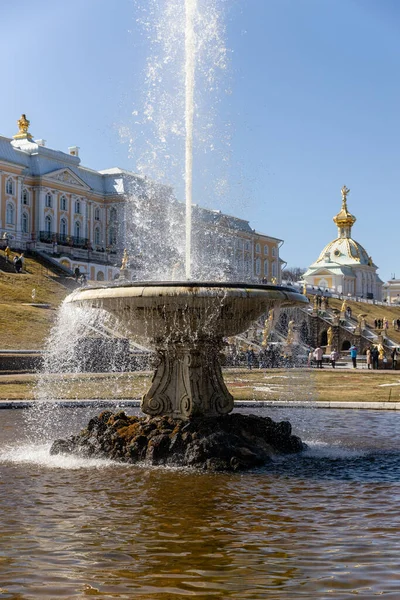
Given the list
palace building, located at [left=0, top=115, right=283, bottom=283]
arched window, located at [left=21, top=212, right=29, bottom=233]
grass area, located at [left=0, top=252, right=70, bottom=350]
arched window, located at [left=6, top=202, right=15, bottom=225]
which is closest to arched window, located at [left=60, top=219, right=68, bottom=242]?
palace building, located at [left=0, top=115, right=283, bottom=283]

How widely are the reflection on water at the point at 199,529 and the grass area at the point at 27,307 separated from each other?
1870 centimetres

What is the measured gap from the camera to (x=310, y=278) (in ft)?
331

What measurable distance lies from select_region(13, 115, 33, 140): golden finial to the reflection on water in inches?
2298

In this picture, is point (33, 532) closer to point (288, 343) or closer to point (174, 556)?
point (174, 556)

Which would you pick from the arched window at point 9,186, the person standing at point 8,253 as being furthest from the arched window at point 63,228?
the person standing at point 8,253

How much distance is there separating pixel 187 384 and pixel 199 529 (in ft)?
13.1

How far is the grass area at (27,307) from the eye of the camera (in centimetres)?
2805

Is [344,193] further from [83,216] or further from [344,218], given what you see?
[83,216]

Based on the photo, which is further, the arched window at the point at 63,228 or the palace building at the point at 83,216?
the arched window at the point at 63,228

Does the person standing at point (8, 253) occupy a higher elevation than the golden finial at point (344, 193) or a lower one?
lower

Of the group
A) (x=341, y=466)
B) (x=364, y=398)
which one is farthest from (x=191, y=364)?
(x=364, y=398)

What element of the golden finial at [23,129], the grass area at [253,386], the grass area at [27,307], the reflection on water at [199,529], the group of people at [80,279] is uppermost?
the golden finial at [23,129]

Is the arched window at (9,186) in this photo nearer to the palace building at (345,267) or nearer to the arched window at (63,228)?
the arched window at (63,228)

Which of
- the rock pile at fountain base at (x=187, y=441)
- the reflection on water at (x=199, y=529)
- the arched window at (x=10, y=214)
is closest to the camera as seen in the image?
the reflection on water at (x=199, y=529)
